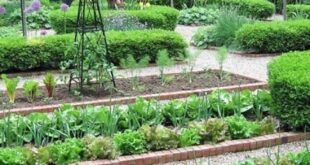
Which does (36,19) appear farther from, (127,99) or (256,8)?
(127,99)

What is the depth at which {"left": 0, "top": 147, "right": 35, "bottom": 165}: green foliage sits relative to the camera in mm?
5203

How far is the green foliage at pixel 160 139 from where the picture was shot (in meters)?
5.75

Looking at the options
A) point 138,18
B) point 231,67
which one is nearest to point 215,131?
point 231,67

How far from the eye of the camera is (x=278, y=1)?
1889 centimetres

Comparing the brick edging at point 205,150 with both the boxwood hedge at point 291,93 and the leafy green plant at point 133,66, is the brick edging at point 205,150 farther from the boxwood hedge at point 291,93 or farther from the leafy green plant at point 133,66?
the leafy green plant at point 133,66

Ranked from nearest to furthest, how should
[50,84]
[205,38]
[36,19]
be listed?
[50,84]
[205,38]
[36,19]

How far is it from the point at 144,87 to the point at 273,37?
153 inches

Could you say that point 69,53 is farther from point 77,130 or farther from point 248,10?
point 248,10

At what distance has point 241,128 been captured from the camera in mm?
6094

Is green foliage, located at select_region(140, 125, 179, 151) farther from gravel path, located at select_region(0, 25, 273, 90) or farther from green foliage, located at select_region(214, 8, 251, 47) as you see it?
green foliage, located at select_region(214, 8, 251, 47)

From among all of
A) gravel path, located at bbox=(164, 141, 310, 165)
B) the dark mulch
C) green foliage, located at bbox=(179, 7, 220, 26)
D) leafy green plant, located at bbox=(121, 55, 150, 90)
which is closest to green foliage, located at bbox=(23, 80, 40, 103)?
the dark mulch

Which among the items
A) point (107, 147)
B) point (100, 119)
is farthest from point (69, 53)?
point (107, 147)

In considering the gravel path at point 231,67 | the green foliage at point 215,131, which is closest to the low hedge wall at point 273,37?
the gravel path at point 231,67

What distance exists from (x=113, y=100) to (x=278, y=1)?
12.2m
